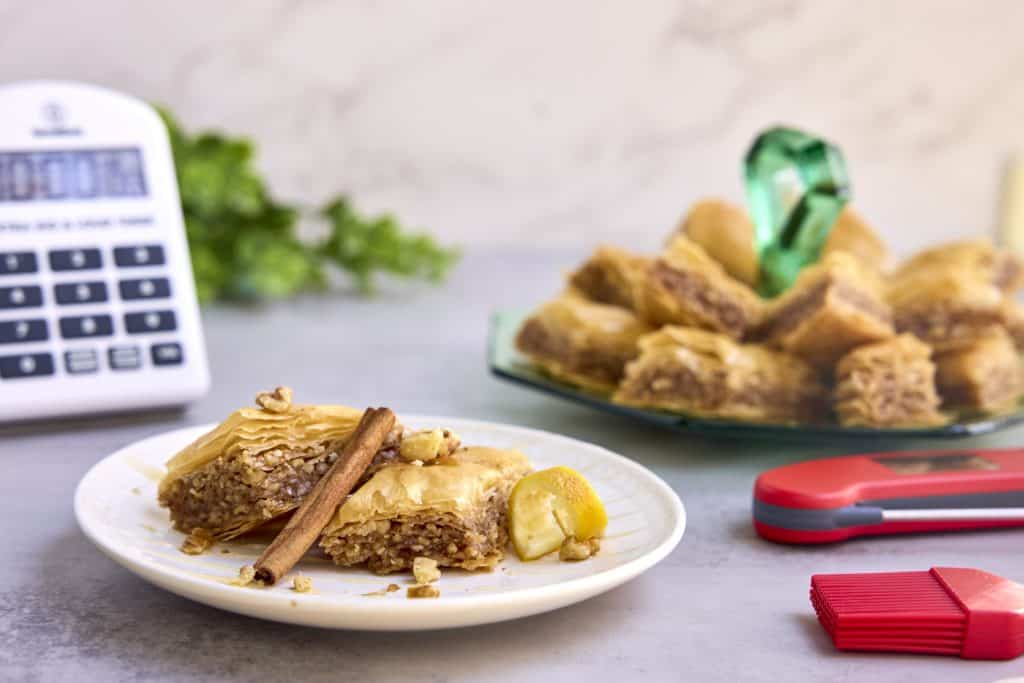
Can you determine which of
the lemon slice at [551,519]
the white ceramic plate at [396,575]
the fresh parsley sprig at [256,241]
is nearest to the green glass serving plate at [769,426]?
the white ceramic plate at [396,575]

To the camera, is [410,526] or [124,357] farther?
[124,357]

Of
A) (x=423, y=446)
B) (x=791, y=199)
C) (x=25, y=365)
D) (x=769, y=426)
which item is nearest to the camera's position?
(x=423, y=446)

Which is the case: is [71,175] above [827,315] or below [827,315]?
above

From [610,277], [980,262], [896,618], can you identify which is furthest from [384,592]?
[980,262]

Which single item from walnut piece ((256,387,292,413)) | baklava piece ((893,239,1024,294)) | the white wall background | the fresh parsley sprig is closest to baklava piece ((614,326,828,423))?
baklava piece ((893,239,1024,294))

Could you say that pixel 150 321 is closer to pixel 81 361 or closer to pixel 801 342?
pixel 81 361

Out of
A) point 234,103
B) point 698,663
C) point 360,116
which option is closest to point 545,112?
point 360,116

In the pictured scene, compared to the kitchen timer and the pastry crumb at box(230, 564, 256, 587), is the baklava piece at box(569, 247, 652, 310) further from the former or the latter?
the pastry crumb at box(230, 564, 256, 587)
